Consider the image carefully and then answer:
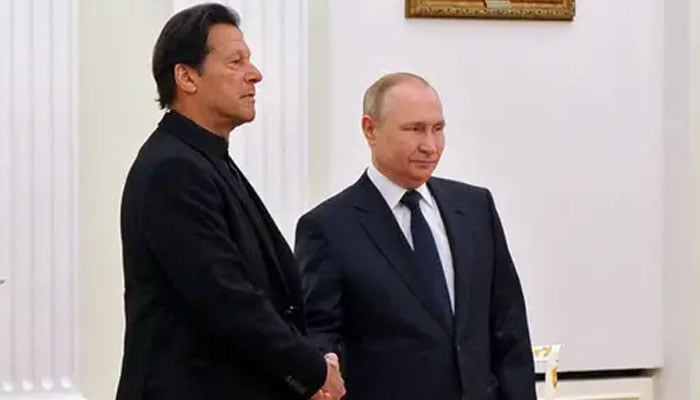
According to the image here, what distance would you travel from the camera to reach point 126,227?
7.12 feet

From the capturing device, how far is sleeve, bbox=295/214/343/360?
8.49ft

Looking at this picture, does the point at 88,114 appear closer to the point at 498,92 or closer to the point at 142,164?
the point at 498,92

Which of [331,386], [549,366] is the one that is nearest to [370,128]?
[331,386]

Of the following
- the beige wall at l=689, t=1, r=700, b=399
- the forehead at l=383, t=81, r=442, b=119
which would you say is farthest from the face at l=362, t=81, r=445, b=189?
the beige wall at l=689, t=1, r=700, b=399

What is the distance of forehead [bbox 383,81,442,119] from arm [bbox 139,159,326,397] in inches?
27.4

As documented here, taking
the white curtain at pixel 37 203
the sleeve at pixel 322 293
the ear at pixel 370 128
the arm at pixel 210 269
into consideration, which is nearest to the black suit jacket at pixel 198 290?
the arm at pixel 210 269

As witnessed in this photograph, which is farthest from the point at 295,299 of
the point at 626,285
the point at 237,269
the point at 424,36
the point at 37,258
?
the point at 626,285

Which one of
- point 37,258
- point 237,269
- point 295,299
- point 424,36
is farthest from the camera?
point 424,36

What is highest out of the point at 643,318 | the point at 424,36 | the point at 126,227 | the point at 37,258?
the point at 424,36

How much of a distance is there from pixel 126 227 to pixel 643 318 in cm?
255

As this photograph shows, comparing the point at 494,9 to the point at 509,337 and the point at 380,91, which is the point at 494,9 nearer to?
the point at 380,91

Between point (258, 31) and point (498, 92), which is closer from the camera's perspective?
point (258, 31)

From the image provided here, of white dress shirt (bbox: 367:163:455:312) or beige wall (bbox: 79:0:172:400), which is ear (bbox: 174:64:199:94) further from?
beige wall (bbox: 79:0:172:400)

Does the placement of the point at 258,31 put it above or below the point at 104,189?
above
